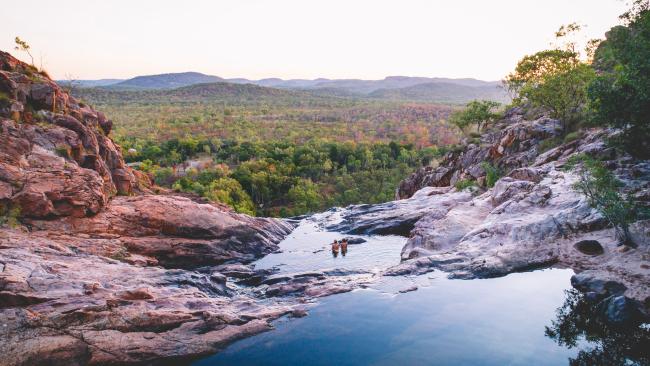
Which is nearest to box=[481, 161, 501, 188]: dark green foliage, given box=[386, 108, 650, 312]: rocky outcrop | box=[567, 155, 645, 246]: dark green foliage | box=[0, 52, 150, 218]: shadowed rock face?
box=[386, 108, 650, 312]: rocky outcrop

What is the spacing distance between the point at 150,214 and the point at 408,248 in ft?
70.3

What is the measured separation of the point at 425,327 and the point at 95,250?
21.4 m

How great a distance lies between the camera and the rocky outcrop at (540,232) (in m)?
24.9

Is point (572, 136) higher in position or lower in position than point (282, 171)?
higher

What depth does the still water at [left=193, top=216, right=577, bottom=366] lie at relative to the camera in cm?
2002

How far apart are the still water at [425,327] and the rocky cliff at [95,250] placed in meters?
2.20

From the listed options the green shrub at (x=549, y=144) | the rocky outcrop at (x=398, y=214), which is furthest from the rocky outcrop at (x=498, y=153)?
the rocky outcrop at (x=398, y=214)

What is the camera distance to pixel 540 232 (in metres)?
29.8

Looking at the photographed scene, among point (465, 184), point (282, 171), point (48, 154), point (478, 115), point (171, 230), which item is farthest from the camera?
point (282, 171)

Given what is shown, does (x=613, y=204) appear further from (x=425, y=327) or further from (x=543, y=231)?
(x=425, y=327)

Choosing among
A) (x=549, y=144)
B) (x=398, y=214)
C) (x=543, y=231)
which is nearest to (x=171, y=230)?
(x=398, y=214)

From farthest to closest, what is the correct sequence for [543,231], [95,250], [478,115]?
[478,115], [543,231], [95,250]

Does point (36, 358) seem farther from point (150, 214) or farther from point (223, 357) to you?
point (150, 214)

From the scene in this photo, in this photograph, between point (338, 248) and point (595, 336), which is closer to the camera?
point (595, 336)
